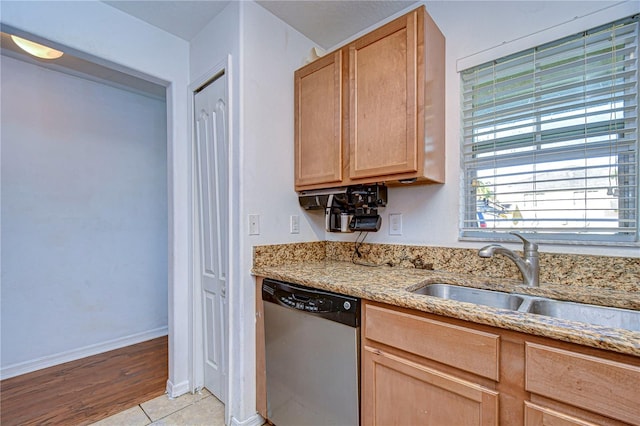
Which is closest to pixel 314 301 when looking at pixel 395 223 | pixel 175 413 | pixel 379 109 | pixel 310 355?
pixel 310 355

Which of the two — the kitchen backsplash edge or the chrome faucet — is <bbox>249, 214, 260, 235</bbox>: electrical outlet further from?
the chrome faucet

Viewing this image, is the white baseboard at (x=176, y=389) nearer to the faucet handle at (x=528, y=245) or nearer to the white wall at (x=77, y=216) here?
the white wall at (x=77, y=216)

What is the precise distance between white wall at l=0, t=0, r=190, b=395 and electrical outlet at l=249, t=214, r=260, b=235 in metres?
0.63

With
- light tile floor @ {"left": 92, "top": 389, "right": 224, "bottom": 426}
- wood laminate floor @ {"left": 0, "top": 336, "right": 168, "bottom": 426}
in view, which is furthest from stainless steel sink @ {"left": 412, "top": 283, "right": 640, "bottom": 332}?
wood laminate floor @ {"left": 0, "top": 336, "right": 168, "bottom": 426}

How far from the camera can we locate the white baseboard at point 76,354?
88.2 inches

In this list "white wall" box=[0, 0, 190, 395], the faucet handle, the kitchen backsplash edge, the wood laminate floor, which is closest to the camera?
the kitchen backsplash edge

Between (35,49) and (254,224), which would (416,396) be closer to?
(254,224)

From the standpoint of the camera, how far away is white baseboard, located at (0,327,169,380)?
2.24m

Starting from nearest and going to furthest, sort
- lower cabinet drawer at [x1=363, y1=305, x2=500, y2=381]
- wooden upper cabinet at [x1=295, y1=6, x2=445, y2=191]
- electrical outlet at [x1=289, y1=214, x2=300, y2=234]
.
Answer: lower cabinet drawer at [x1=363, y1=305, x2=500, y2=381], wooden upper cabinet at [x1=295, y1=6, x2=445, y2=191], electrical outlet at [x1=289, y1=214, x2=300, y2=234]

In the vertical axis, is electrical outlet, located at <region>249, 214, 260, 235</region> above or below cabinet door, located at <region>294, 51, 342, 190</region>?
below

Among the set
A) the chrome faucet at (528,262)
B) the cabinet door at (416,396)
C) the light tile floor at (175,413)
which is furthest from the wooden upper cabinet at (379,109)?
the light tile floor at (175,413)

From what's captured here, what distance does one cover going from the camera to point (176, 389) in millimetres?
1988

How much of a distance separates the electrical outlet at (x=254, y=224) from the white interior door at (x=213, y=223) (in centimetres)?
15

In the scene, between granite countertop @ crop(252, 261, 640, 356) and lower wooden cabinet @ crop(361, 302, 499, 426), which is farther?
lower wooden cabinet @ crop(361, 302, 499, 426)
